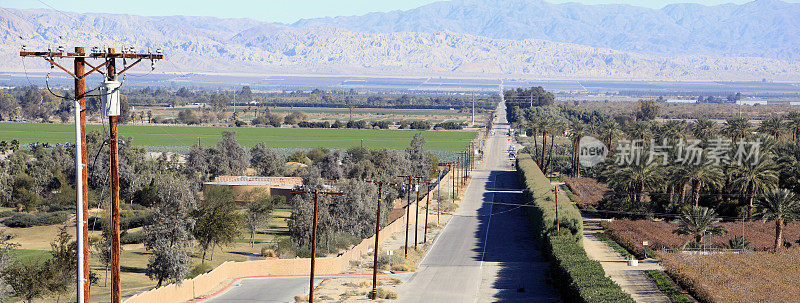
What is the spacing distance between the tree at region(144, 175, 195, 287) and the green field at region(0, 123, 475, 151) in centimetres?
10355

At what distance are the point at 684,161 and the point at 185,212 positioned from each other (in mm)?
45186

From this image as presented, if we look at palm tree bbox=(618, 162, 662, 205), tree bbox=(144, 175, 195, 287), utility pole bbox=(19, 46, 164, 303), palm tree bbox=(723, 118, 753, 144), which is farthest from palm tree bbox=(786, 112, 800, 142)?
utility pole bbox=(19, 46, 164, 303)

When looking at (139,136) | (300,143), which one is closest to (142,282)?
(300,143)

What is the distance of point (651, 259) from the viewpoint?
5603 centimetres

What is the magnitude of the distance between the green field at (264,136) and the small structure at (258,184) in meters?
55.7

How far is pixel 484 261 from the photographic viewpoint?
57.0m

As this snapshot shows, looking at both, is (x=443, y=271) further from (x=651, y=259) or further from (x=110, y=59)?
(x=110, y=59)

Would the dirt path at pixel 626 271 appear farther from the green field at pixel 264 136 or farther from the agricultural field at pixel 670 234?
the green field at pixel 264 136

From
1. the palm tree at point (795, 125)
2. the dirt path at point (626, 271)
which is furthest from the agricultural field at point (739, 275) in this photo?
the palm tree at point (795, 125)

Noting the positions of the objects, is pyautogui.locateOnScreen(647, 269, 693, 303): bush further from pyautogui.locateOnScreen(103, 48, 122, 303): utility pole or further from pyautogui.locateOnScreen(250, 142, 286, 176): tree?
pyautogui.locateOnScreen(250, 142, 286, 176): tree

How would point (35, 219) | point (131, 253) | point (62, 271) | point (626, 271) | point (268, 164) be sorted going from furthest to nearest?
1. point (268, 164)
2. point (35, 219)
3. point (131, 253)
4. point (626, 271)
5. point (62, 271)

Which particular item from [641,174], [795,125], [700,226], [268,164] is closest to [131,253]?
[700,226]

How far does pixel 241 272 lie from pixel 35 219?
30.4m

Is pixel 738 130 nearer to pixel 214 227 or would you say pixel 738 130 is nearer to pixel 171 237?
pixel 214 227
